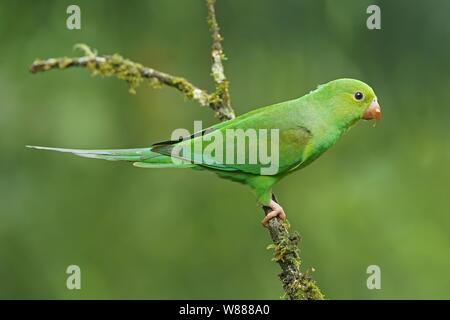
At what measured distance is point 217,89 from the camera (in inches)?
186

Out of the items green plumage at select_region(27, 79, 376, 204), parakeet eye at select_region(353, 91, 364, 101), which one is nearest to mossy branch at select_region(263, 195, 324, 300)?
green plumage at select_region(27, 79, 376, 204)

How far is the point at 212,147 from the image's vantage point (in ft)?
14.6

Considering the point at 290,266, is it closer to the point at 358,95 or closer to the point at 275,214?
the point at 275,214

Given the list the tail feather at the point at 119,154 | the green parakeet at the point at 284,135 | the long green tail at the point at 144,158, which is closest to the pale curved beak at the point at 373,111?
the green parakeet at the point at 284,135

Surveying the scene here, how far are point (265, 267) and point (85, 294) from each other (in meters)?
1.61

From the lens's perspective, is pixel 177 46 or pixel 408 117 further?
pixel 177 46

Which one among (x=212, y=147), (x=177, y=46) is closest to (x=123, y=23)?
(x=177, y=46)

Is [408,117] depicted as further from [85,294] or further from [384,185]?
[85,294]

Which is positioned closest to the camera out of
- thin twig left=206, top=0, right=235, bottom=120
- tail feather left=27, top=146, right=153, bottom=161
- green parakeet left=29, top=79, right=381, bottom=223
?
tail feather left=27, top=146, right=153, bottom=161

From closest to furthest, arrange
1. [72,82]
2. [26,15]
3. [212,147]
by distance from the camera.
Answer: [212,147]
[26,15]
[72,82]

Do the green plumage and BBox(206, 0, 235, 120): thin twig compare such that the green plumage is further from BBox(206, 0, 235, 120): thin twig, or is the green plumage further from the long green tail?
BBox(206, 0, 235, 120): thin twig

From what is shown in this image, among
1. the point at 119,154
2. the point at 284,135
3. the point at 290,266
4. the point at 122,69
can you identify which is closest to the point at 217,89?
the point at 284,135

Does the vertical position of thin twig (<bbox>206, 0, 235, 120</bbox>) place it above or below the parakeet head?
above

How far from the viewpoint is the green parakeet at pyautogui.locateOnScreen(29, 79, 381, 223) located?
4.42 metres
